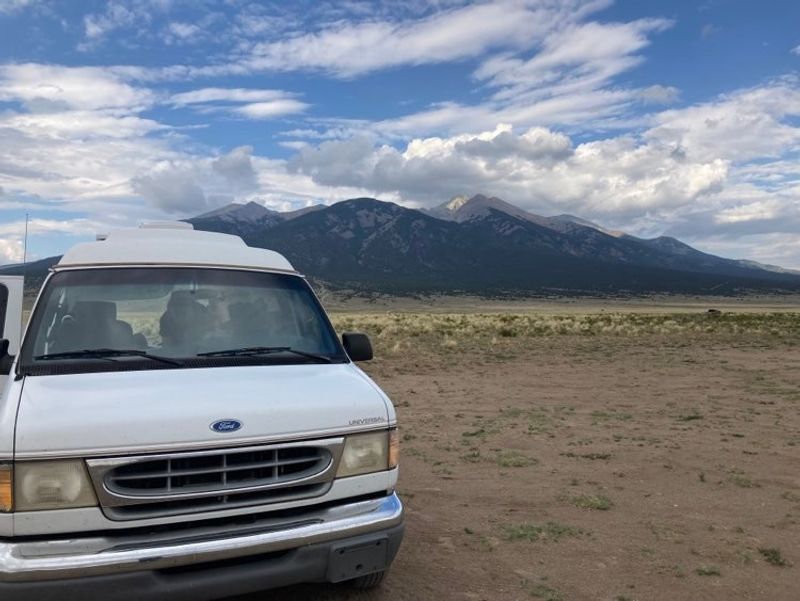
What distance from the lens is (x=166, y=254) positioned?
4535 millimetres

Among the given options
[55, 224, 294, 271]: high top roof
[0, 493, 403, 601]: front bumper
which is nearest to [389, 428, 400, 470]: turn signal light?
[0, 493, 403, 601]: front bumper

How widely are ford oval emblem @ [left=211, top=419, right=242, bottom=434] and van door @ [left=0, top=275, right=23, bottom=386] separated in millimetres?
3404

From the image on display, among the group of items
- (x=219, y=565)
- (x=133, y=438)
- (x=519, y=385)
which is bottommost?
(x=519, y=385)

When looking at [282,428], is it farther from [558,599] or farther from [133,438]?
[558,599]

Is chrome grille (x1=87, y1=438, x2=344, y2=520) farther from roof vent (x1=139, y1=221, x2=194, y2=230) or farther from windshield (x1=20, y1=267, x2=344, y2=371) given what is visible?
roof vent (x1=139, y1=221, x2=194, y2=230)

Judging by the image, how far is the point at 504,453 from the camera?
8.13 metres

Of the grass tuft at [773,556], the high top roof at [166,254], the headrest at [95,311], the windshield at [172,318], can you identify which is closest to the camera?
the windshield at [172,318]

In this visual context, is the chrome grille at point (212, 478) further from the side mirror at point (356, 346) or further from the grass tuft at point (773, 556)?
the grass tuft at point (773, 556)

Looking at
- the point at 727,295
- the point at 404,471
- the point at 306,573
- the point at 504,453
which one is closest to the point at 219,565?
the point at 306,573

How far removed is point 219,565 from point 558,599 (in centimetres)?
227

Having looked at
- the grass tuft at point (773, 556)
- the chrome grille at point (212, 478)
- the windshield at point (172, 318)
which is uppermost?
the windshield at point (172, 318)

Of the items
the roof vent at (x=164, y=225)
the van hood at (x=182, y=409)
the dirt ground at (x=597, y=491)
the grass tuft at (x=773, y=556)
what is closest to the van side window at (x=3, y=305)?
the roof vent at (x=164, y=225)

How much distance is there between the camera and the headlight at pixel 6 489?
2910 millimetres

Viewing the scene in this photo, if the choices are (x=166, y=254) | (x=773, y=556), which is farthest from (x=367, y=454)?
(x=773, y=556)
